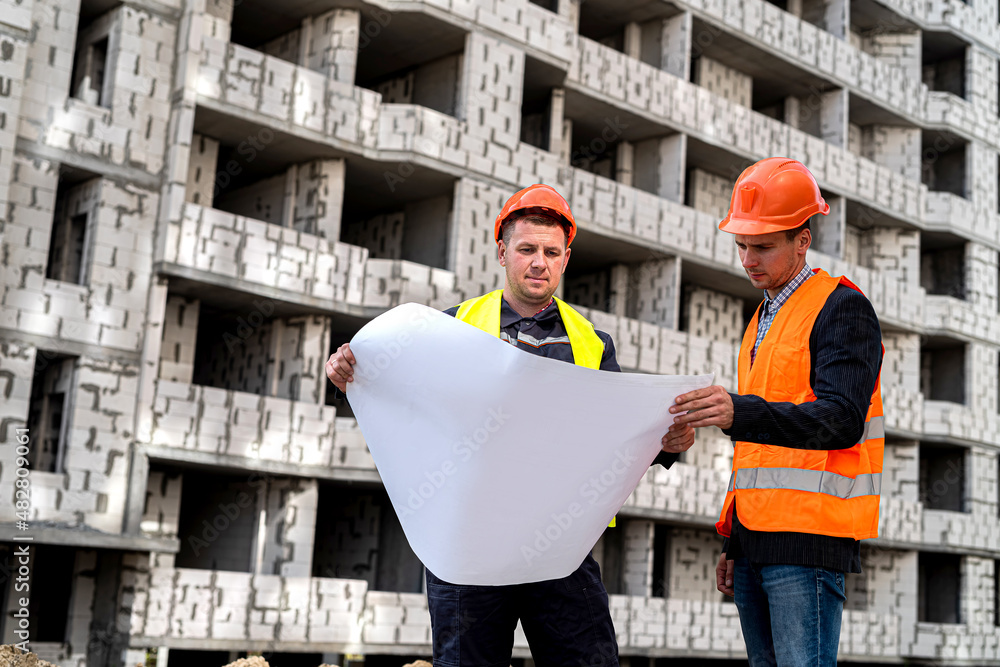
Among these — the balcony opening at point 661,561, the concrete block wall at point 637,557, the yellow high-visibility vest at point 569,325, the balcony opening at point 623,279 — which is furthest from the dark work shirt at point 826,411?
the balcony opening at point 661,561

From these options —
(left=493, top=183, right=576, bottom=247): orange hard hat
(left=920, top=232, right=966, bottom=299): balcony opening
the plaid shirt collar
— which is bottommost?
the plaid shirt collar

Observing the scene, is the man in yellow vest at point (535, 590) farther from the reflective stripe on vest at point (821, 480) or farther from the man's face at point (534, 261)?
the reflective stripe on vest at point (821, 480)

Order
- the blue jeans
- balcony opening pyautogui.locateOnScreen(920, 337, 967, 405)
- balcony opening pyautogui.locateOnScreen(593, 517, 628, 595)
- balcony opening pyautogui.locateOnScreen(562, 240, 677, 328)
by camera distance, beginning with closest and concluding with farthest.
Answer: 1. the blue jeans
2. balcony opening pyautogui.locateOnScreen(593, 517, 628, 595)
3. balcony opening pyautogui.locateOnScreen(562, 240, 677, 328)
4. balcony opening pyautogui.locateOnScreen(920, 337, 967, 405)

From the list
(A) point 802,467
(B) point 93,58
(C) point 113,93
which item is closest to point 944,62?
(B) point 93,58

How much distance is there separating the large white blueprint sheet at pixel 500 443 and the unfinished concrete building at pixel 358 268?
1178 cm

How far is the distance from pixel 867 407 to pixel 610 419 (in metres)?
0.77

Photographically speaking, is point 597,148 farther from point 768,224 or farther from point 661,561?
point 768,224

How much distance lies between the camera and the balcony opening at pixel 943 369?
Result: 2797cm

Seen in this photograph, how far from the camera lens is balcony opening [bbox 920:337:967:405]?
27969 millimetres

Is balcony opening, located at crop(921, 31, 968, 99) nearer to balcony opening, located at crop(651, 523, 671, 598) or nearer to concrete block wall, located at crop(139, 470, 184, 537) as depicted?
balcony opening, located at crop(651, 523, 671, 598)

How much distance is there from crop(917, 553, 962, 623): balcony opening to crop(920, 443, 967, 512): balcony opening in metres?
1.33

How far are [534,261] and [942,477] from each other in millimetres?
27076

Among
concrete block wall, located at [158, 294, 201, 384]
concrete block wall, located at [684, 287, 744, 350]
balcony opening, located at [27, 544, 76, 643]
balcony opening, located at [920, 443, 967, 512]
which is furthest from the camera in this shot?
balcony opening, located at [920, 443, 967, 512]

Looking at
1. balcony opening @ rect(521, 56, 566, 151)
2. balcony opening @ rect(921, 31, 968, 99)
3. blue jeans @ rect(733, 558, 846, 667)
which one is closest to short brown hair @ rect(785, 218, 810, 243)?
blue jeans @ rect(733, 558, 846, 667)
